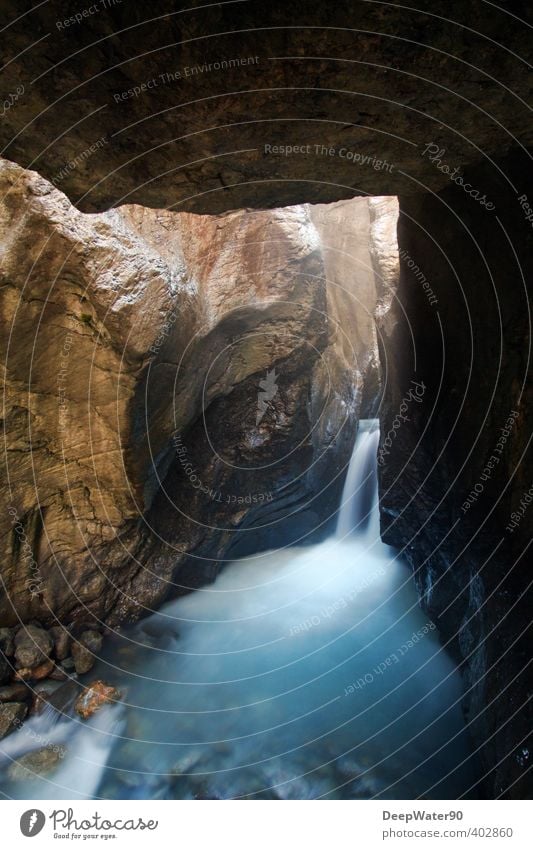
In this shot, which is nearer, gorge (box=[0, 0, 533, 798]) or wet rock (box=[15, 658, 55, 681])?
gorge (box=[0, 0, 533, 798])

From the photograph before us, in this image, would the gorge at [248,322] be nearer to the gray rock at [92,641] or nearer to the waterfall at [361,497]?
the gray rock at [92,641]

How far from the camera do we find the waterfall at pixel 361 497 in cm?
1241

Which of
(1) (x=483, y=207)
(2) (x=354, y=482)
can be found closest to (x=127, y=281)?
(1) (x=483, y=207)

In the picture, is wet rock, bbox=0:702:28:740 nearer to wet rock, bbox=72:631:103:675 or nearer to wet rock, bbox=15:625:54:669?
wet rock, bbox=15:625:54:669

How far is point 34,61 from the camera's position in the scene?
249 cm

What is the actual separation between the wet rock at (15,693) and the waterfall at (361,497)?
867 centimetres

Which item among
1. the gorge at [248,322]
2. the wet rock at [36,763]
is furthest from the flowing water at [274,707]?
the gorge at [248,322]

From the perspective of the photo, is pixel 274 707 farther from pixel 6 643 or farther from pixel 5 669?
pixel 6 643

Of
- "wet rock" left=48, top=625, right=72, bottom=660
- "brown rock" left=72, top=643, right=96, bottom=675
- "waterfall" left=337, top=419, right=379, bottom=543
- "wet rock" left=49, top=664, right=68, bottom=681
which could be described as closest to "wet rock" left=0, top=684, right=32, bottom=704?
"wet rock" left=49, top=664, right=68, bottom=681

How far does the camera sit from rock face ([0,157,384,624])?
226 inches

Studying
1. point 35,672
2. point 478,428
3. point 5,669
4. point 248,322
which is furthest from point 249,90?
point 35,672

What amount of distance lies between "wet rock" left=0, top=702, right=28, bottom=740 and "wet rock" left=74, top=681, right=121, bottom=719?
0.73 metres

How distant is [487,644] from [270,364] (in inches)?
272

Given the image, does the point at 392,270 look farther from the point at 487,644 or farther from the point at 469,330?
the point at 487,644
